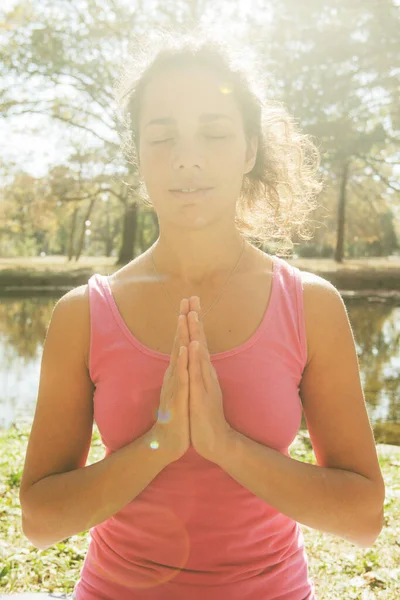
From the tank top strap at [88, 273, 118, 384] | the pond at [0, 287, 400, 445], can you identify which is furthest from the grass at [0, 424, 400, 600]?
the pond at [0, 287, 400, 445]

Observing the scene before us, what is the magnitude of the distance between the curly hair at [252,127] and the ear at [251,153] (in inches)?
0.9

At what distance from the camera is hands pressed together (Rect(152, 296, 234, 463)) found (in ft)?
4.90

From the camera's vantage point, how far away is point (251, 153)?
2023 millimetres

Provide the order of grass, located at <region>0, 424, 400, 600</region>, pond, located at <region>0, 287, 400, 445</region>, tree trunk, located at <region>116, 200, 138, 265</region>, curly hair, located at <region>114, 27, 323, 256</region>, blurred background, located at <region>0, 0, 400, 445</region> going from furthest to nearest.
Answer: tree trunk, located at <region>116, 200, 138, 265</region> < blurred background, located at <region>0, 0, 400, 445</region> < pond, located at <region>0, 287, 400, 445</region> < grass, located at <region>0, 424, 400, 600</region> < curly hair, located at <region>114, 27, 323, 256</region>

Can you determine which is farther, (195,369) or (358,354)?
(358,354)

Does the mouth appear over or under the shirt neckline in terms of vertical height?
over

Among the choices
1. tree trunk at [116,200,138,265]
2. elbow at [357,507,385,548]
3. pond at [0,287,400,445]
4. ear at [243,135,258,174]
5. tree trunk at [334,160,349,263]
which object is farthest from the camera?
tree trunk at [116,200,138,265]

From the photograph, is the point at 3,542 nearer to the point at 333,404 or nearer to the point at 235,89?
the point at 333,404

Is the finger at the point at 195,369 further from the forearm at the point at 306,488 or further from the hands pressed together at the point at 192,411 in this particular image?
the forearm at the point at 306,488

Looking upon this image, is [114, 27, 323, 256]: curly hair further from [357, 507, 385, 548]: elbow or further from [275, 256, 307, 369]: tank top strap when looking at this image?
[357, 507, 385, 548]: elbow

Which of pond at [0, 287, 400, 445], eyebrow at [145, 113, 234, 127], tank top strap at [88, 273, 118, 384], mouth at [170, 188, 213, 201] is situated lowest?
pond at [0, 287, 400, 445]

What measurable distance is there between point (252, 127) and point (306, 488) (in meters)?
1.10

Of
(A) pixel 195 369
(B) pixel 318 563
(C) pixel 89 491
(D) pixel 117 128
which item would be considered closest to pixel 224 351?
(A) pixel 195 369

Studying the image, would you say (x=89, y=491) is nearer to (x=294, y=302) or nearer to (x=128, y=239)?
(x=294, y=302)
